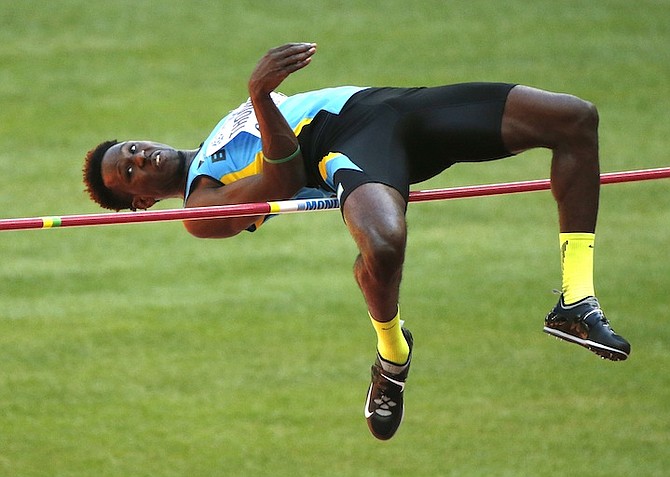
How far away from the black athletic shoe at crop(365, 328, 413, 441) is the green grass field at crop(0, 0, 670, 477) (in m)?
2.58

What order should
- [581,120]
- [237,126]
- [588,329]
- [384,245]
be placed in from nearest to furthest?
[384,245] → [588,329] → [581,120] → [237,126]

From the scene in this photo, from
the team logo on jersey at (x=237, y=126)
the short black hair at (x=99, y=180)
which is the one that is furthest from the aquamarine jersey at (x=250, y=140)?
the short black hair at (x=99, y=180)

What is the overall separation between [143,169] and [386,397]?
1.43 m

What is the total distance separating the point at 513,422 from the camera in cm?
875

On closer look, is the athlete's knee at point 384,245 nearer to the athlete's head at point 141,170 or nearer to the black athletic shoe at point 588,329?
the black athletic shoe at point 588,329

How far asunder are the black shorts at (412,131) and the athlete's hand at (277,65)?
0.39m

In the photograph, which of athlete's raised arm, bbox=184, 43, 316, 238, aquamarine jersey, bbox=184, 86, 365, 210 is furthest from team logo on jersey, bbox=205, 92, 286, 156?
athlete's raised arm, bbox=184, 43, 316, 238

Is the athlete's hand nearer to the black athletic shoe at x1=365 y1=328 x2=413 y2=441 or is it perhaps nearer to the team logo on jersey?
the team logo on jersey

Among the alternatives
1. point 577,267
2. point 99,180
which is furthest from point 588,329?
point 99,180

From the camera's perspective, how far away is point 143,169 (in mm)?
5902

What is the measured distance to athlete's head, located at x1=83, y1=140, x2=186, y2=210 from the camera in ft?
19.3

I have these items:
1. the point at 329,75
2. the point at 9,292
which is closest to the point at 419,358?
the point at 9,292

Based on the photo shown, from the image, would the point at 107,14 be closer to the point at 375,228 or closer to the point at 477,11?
the point at 477,11

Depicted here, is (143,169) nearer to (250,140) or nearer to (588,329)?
(250,140)
